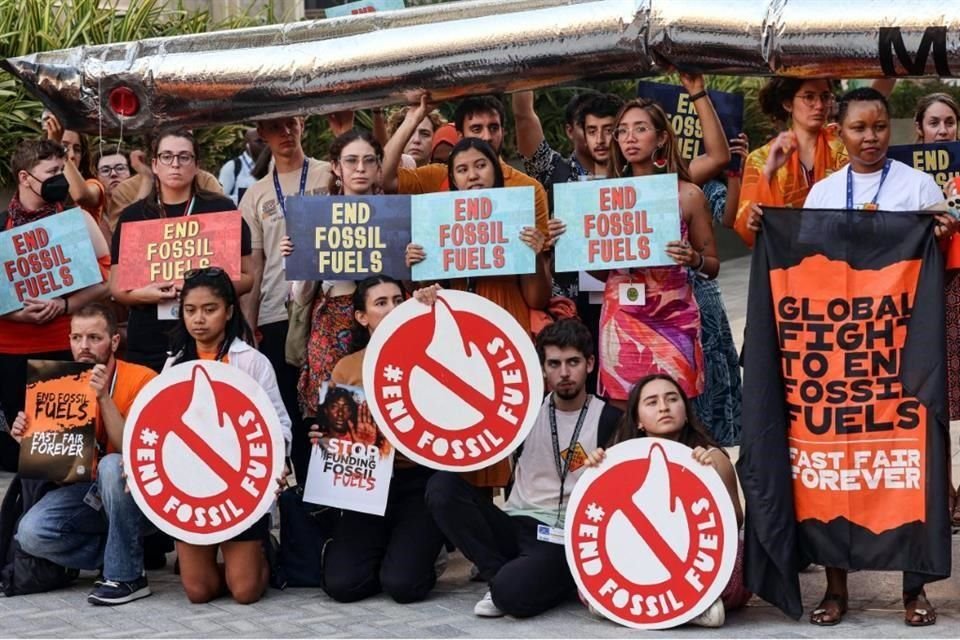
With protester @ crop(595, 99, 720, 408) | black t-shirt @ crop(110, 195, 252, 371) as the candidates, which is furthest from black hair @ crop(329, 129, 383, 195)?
protester @ crop(595, 99, 720, 408)

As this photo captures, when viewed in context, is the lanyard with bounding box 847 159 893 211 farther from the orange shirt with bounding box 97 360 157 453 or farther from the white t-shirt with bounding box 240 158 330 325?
the orange shirt with bounding box 97 360 157 453

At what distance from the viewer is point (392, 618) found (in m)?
6.83

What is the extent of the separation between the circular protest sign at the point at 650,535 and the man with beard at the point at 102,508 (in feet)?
6.20

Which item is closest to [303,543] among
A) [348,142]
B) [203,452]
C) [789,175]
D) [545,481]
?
[203,452]

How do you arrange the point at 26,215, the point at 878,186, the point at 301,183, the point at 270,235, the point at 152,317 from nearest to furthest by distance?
the point at 878,186, the point at 152,317, the point at 270,235, the point at 301,183, the point at 26,215

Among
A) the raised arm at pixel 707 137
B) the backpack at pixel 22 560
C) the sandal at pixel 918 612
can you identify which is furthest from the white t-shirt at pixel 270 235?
the sandal at pixel 918 612

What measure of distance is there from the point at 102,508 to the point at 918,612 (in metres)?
3.38

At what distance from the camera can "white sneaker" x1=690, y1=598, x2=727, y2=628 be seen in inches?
253

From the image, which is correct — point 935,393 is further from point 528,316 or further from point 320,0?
point 320,0

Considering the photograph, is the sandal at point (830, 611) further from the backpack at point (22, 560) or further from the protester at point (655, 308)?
the backpack at point (22, 560)

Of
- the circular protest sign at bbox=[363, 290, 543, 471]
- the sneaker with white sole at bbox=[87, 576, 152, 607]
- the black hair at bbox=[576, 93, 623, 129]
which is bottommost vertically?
the sneaker with white sole at bbox=[87, 576, 152, 607]

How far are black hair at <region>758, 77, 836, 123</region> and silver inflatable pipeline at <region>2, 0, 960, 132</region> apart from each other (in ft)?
1.57

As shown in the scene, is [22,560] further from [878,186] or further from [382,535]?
[878,186]

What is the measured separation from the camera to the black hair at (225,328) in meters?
7.29
